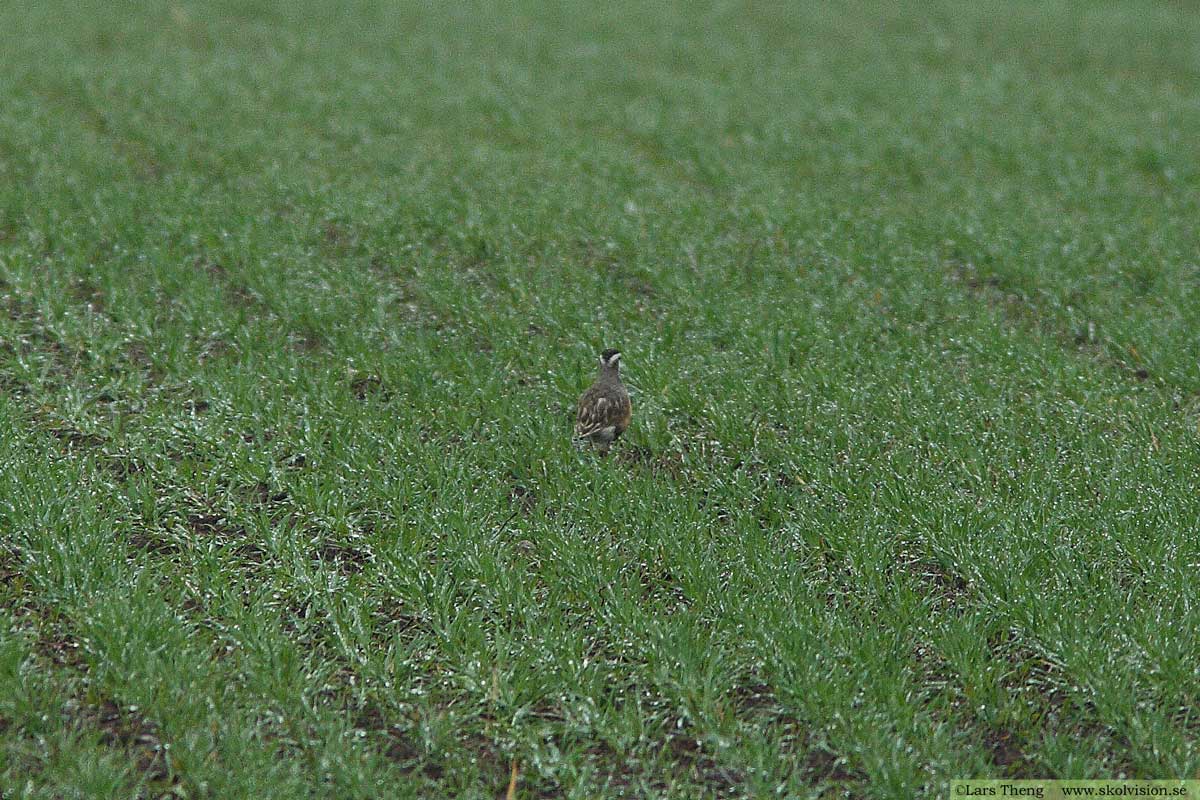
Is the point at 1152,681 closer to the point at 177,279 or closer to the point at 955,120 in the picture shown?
the point at 177,279

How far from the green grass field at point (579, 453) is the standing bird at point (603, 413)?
6.4 inches

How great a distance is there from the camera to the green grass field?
427 cm

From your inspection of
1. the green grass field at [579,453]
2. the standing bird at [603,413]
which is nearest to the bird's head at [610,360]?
the standing bird at [603,413]

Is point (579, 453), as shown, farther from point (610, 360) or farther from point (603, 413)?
point (610, 360)

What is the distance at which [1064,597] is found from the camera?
484 centimetres

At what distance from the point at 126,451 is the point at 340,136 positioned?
5.63 meters

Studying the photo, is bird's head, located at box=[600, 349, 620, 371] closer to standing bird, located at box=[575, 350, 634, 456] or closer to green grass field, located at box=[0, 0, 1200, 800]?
standing bird, located at box=[575, 350, 634, 456]

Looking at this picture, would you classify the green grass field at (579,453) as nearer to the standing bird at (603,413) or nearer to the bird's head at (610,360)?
the standing bird at (603,413)

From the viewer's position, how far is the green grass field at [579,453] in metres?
4.27

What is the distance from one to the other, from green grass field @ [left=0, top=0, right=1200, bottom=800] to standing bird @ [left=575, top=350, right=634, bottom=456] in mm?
163

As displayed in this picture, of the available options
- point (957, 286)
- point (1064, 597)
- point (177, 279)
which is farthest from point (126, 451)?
point (957, 286)

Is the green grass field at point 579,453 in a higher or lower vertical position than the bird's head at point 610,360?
lower

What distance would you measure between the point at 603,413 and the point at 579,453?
23 cm

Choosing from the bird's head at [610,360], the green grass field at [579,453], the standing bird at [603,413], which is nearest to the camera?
the green grass field at [579,453]
